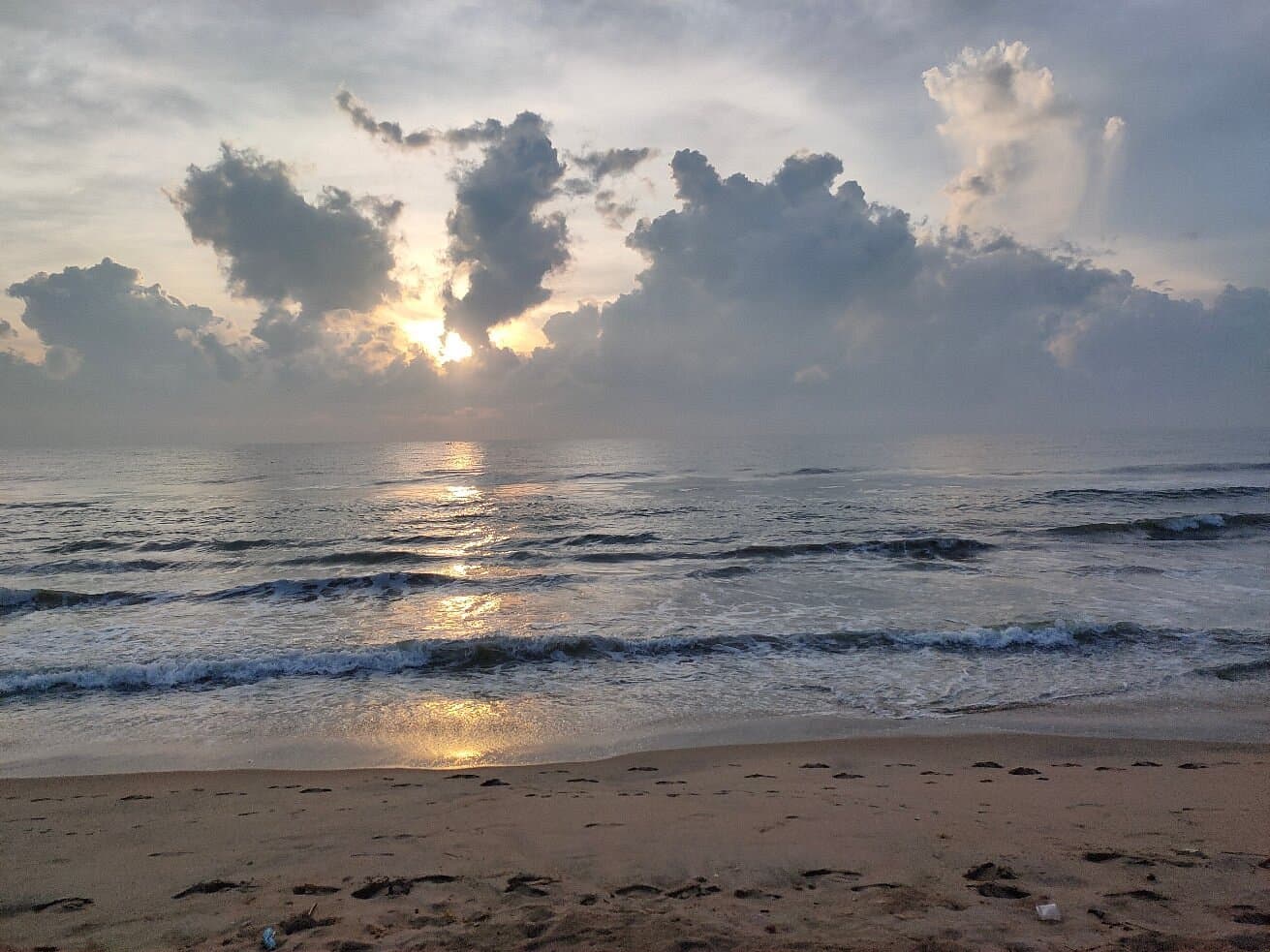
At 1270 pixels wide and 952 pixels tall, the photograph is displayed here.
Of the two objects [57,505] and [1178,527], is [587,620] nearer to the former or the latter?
[1178,527]

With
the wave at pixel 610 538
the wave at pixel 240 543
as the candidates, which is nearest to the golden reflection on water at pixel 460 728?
the wave at pixel 610 538

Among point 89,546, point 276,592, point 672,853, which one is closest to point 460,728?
point 672,853

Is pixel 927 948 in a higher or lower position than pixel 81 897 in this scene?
higher

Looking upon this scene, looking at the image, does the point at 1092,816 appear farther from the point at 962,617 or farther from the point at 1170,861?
the point at 962,617

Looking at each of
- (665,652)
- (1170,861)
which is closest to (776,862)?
(1170,861)

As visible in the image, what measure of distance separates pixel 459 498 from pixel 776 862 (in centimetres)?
4328

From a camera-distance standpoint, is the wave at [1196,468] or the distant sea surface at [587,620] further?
the wave at [1196,468]

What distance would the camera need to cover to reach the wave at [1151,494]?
125 ft

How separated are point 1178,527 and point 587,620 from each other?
26.7 m

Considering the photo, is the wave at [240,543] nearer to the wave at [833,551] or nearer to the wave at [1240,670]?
the wave at [833,551]

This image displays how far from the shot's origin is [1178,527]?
2952 cm

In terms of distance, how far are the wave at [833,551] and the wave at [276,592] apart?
13.6ft

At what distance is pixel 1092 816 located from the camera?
6621 millimetres

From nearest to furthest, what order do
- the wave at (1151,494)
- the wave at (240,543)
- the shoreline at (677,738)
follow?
the shoreline at (677,738), the wave at (240,543), the wave at (1151,494)
